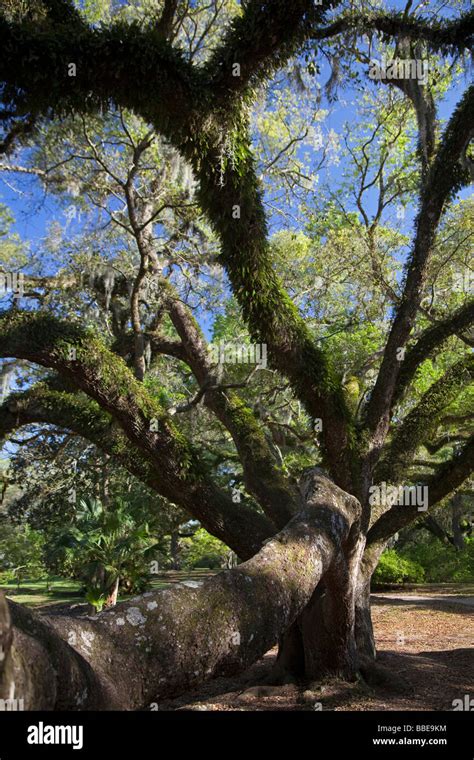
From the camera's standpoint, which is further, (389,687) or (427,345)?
(427,345)

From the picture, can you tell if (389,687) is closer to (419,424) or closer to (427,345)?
(419,424)

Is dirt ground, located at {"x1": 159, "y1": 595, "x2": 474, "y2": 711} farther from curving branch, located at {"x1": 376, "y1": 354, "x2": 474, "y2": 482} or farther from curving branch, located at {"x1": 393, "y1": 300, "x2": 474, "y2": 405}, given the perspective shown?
curving branch, located at {"x1": 393, "y1": 300, "x2": 474, "y2": 405}

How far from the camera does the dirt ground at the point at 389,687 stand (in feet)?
17.7

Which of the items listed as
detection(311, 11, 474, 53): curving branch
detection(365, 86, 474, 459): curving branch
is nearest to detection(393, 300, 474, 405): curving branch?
detection(365, 86, 474, 459): curving branch

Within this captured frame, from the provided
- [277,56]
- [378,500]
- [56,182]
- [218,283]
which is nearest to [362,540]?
[378,500]

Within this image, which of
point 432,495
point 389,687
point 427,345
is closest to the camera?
point 389,687

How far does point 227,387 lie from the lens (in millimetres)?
A: 6531

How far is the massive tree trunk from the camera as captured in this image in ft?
5.49

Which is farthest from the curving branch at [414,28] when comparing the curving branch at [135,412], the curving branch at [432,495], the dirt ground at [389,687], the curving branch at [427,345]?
the dirt ground at [389,687]

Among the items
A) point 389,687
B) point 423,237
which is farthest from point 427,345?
point 389,687

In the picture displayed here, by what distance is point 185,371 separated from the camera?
508 inches

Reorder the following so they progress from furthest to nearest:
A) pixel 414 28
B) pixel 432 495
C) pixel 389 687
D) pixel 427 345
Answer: pixel 432 495 < pixel 427 345 < pixel 389 687 < pixel 414 28

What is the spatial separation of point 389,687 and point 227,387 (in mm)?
3909

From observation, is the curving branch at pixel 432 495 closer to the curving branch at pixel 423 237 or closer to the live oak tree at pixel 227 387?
the live oak tree at pixel 227 387
